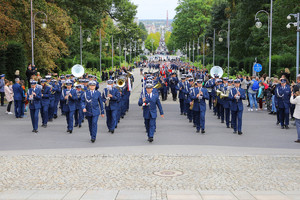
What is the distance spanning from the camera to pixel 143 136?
15.0 meters

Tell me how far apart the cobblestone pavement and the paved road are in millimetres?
1935

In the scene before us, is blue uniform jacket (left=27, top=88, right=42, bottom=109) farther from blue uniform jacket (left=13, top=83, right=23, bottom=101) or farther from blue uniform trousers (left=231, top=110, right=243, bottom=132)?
blue uniform trousers (left=231, top=110, right=243, bottom=132)

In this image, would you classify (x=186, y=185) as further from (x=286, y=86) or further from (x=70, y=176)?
(x=286, y=86)

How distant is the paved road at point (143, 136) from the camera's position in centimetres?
1338

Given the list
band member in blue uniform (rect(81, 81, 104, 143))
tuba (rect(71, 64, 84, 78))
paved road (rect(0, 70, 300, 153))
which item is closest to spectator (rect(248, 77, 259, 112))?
paved road (rect(0, 70, 300, 153))

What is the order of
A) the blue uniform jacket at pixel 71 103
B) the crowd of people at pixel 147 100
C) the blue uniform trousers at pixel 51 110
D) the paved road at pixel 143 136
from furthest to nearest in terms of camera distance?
the blue uniform trousers at pixel 51 110 < the blue uniform jacket at pixel 71 103 < the crowd of people at pixel 147 100 < the paved road at pixel 143 136

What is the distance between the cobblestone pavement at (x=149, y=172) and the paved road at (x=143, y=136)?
194 cm

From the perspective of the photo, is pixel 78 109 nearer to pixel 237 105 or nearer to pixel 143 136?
pixel 143 136

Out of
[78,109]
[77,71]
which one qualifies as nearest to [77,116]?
[78,109]

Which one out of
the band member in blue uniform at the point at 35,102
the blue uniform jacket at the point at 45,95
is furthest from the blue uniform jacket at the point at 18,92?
the band member in blue uniform at the point at 35,102

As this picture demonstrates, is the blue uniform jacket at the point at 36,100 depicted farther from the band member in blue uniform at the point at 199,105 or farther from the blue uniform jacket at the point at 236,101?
the blue uniform jacket at the point at 236,101

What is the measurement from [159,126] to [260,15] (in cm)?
3549

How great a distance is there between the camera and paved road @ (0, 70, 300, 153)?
13375mm

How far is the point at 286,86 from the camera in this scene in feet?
54.6
